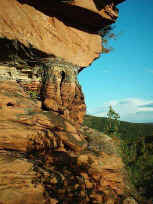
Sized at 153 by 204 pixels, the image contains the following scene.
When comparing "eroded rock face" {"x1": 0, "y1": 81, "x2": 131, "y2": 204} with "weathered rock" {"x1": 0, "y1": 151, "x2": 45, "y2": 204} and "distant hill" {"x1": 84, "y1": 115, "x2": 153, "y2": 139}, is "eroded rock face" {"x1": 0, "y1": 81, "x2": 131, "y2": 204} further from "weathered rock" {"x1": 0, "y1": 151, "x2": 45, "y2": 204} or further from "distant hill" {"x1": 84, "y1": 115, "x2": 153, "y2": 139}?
"distant hill" {"x1": 84, "y1": 115, "x2": 153, "y2": 139}

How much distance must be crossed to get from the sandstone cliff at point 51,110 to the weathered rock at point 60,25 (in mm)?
50

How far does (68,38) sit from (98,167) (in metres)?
8.12

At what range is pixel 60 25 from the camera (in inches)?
383

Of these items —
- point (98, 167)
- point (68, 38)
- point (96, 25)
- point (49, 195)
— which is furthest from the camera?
point (96, 25)

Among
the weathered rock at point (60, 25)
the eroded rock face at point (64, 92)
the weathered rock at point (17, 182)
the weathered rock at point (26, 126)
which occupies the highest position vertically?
the weathered rock at point (60, 25)

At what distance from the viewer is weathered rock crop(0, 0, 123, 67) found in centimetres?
810

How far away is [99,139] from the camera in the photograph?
868 centimetres

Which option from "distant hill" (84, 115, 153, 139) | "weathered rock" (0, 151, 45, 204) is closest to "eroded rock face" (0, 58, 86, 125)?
"weathered rock" (0, 151, 45, 204)

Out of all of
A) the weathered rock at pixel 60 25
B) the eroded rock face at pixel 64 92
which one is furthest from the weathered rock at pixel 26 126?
the weathered rock at pixel 60 25

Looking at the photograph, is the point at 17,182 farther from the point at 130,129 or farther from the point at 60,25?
the point at 130,129

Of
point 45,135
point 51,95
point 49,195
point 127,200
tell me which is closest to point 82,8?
point 51,95

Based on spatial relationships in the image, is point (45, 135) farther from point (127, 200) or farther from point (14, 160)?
point (127, 200)

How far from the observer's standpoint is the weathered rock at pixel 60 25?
8.10 metres

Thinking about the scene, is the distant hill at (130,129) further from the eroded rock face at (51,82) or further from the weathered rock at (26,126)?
the weathered rock at (26,126)
